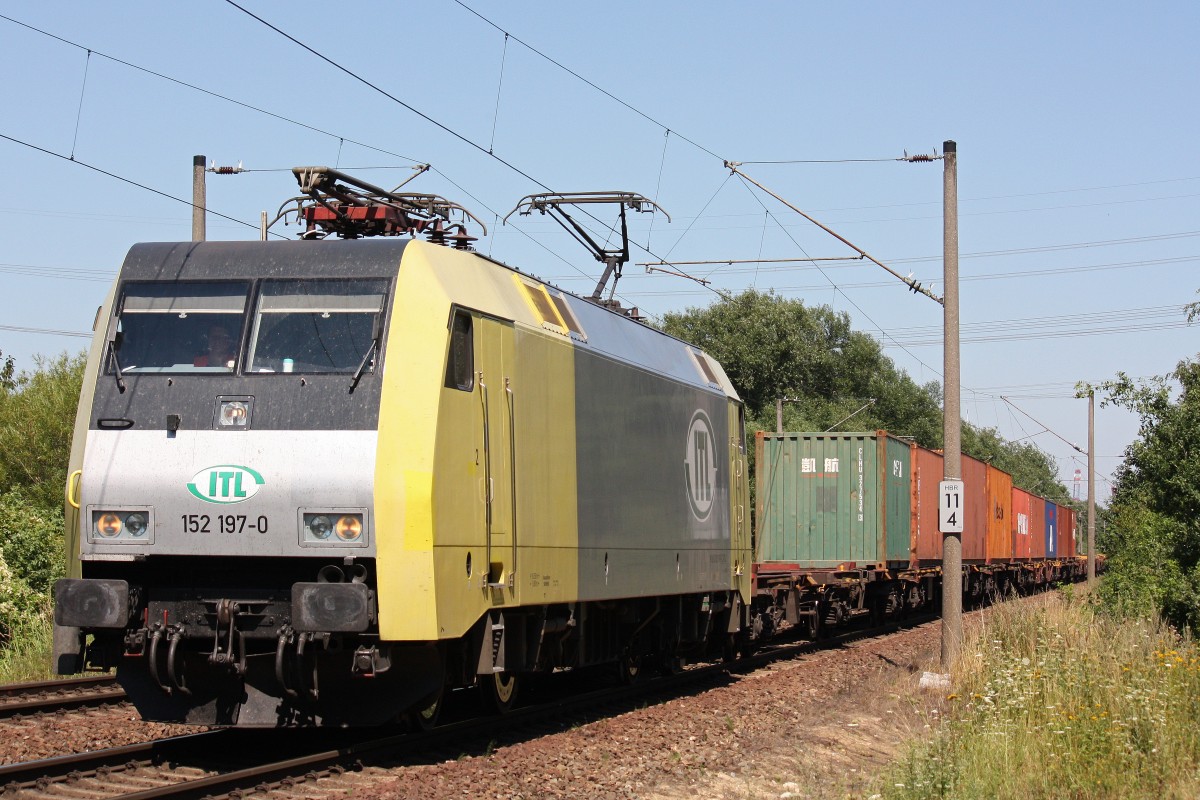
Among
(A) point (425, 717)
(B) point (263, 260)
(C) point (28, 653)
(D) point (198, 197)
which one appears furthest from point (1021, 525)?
(B) point (263, 260)

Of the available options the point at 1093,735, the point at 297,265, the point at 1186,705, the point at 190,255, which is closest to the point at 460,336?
the point at 297,265

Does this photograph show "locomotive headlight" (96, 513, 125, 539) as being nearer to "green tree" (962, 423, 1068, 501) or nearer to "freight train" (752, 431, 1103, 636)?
"freight train" (752, 431, 1103, 636)

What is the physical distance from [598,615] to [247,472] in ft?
16.8

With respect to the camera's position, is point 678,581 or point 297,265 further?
point 678,581

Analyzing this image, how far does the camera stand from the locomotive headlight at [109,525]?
8805 mm

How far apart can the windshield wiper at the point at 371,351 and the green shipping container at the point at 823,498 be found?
14538 millimetres

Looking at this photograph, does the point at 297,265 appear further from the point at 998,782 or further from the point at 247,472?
the point at 998,782

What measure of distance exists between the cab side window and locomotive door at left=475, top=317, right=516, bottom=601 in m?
0.12

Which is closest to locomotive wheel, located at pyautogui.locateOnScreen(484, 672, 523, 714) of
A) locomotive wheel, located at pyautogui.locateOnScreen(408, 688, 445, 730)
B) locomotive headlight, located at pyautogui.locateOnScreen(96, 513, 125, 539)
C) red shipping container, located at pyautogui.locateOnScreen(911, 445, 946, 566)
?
locomotive wheel, located at pyautogui.locateOnScreen(408, 688, 445, 730)

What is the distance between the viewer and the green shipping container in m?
22.9

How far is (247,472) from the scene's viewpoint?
870 cm

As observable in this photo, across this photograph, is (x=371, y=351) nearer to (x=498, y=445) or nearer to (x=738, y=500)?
(x=498, y=445)

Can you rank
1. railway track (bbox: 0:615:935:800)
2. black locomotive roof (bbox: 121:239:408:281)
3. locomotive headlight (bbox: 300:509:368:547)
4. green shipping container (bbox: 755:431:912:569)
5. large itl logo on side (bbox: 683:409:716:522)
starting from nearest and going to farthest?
railway track (bbox: 0:615:935:800) → locomotive headlight (bbox: 300:509:368:547) → black locomotive roof (bbox: 121:239:408:281) → large itl logo on side (bbox: 683:409:716:522) → green shipping container (bbox: 755:431:912:569)

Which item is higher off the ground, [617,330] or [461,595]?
[617,330]
